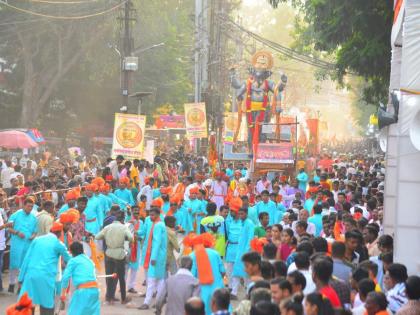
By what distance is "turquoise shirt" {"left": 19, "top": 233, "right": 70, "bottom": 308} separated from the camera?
11695mm

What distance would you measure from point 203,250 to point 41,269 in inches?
88.2

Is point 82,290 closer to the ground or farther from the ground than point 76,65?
closer to the ground

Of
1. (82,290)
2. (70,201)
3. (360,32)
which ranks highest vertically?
(360,32)

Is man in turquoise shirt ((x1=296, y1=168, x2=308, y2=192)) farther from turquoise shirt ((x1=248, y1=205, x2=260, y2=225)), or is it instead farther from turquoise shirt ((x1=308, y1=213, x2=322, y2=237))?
turquoise shirt ((x1=308, y1=213, x2=322, y2=237))

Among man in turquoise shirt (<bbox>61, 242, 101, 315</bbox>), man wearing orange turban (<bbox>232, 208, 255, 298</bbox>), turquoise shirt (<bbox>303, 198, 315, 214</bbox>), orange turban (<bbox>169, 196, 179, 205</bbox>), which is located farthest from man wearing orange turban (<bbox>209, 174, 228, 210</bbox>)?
man in turquoise shirt (<bbox>61, 242, 101, 315</bbox>)

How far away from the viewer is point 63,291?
11.6 metres

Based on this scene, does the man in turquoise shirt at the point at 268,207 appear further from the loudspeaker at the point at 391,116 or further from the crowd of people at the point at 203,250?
the loudspeaker at the point at 391,116

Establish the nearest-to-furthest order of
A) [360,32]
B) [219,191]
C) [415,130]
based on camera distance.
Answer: [415,130] < [360,32] < [219,191]

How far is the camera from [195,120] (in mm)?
31297

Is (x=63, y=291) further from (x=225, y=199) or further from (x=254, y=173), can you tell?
(x=254, y=173)

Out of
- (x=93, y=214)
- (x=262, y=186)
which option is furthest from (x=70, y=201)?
(x=262, y=186)

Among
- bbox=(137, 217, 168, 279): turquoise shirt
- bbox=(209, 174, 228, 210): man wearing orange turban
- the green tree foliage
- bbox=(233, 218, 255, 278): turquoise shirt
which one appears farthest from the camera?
the green tree foliage

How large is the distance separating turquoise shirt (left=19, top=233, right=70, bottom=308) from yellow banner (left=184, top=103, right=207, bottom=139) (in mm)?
19555

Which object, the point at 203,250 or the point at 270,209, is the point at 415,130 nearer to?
the point at 203,250
